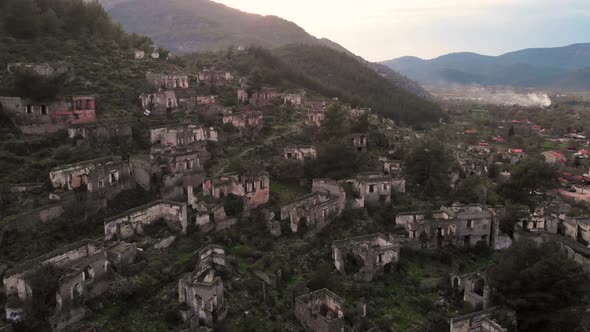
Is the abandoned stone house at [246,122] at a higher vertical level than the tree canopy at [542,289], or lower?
higher

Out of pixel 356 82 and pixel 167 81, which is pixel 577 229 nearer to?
pixel 167 81

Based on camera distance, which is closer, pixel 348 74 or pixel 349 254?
pixel 349 254

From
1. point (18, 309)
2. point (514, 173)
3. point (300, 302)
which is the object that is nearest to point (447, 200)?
point (514, 173)

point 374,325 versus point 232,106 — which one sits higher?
point 232,106

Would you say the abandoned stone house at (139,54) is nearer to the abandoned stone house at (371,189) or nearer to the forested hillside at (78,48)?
the forested hillside at (78,48)

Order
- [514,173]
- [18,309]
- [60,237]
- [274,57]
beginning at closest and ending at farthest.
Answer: [18,309] → [60,237] → [514,173] → [274,57]

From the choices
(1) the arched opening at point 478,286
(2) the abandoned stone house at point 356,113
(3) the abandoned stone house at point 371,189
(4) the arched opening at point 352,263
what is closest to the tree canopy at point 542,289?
(1) the arched opening at point 478,286

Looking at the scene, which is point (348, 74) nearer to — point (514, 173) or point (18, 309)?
point (514, 173)
